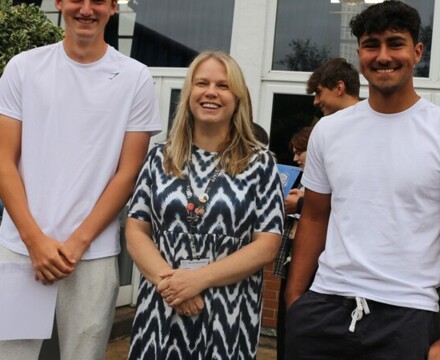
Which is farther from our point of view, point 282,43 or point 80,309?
point 282,43

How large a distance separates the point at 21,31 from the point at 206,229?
2849mm

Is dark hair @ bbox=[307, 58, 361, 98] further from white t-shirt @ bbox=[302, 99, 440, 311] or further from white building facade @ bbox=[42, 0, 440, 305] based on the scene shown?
white building facade @ bbox=[42, 0, 440, 305]

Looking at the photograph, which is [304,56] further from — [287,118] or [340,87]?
[340,87]

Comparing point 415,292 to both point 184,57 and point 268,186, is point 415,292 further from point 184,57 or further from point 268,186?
point 184,57

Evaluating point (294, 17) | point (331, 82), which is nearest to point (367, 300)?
point (331, 82)

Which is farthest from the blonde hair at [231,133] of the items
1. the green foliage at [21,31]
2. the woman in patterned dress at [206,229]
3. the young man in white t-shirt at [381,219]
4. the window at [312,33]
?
the window at [312,33]

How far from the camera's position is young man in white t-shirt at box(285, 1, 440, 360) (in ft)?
7.36

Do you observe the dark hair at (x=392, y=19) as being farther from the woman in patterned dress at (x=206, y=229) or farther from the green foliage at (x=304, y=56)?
the green foliage at (x=304, y=56)

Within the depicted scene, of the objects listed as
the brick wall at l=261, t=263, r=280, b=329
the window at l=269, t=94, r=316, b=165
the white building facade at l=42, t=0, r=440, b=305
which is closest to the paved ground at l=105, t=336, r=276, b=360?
the brick wall at l=261, t=263, r=280, b=329

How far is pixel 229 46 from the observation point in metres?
6.22

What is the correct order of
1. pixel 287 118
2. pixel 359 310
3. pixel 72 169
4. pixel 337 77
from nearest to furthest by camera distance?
pixel 359 310
pixel 72 169
pixel 337 77
pixel 287 118

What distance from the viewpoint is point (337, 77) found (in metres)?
3.63

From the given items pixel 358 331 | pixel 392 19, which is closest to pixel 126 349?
pixel 358 331

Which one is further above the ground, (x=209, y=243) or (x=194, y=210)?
(x=194, y=210)
